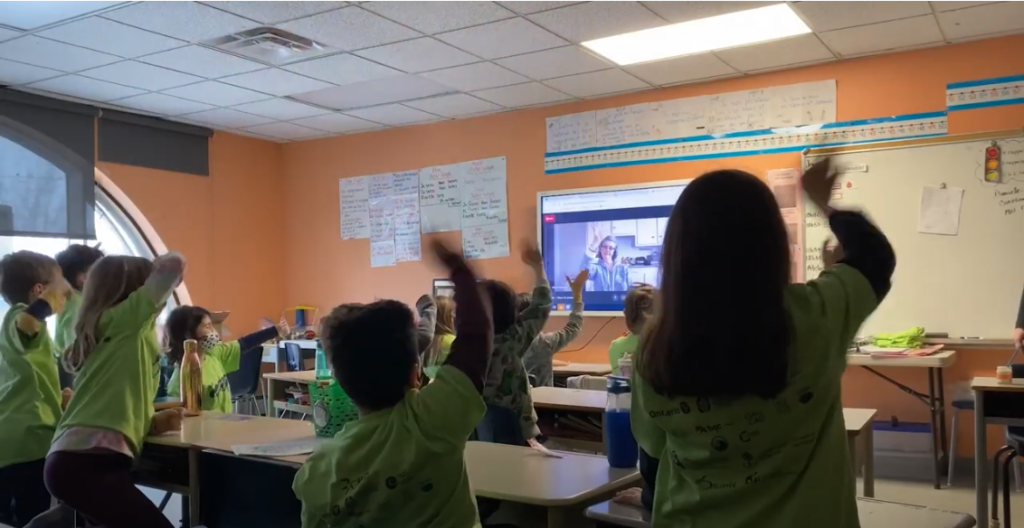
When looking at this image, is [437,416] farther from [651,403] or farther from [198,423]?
[198,423]

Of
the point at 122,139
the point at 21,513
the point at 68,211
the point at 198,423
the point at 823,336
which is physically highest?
the point at 122,139

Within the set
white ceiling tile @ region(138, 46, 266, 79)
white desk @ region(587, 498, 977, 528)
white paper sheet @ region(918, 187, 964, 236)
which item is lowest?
white desk @ region(587, 498, 977, 528)

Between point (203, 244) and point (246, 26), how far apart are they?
9.91ft

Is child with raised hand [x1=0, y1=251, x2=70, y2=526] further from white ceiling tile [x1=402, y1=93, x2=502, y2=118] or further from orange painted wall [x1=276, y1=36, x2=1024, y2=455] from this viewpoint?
white ceiling tile [x1=402, y1=93, x2=502, y2=118]

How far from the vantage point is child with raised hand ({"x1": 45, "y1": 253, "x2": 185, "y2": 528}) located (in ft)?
7.49

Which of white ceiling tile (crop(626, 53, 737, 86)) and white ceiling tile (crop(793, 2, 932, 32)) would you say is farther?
white ceiling tile (crop(626, 53, 737, 86))

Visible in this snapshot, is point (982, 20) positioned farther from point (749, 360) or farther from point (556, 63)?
point (749, 360)

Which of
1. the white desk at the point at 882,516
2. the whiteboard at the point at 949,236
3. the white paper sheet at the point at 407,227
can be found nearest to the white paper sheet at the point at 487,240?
the white paper sheet at the point at 407,227

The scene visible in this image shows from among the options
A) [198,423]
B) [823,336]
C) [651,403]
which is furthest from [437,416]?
[198,423]

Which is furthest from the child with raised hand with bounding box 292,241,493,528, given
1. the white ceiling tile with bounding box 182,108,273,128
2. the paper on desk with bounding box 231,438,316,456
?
the white ceiling tile with bounding box 182,108,273,128

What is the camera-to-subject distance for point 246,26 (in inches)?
168

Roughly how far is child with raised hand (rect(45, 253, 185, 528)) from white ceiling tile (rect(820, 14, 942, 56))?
3739 mm

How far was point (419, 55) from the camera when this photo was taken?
15.8 ft

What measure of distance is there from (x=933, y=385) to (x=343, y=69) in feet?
12.7
